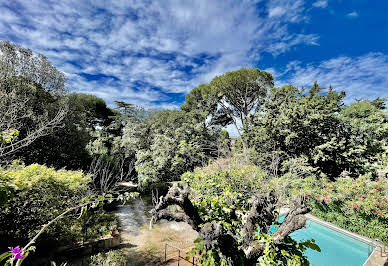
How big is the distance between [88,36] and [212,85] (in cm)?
1503

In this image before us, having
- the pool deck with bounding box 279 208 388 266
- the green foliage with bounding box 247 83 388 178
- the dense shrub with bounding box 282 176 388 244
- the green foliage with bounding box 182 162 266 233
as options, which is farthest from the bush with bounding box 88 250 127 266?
the green foliage with bounding box 247 83 388 178

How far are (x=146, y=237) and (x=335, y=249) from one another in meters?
9.78

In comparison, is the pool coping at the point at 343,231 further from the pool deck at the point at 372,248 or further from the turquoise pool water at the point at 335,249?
the turquoise pool water at the point at 335,249

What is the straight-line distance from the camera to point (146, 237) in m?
8.62

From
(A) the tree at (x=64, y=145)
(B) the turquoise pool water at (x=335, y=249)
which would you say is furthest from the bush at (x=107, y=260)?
(B) the turquoise pool water at (x=335, y=249)

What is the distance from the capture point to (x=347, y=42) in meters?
12.2

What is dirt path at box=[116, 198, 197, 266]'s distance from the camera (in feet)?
22.7

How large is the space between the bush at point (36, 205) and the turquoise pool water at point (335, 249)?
362 inches

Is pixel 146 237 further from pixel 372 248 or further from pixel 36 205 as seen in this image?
pixel 372 248

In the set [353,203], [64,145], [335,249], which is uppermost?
[64,145]

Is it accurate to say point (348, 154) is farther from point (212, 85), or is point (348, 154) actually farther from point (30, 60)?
point (30, 60)

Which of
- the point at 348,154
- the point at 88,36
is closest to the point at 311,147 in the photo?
the point at 348,154

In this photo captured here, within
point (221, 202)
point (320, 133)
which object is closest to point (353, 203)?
point (320, 133)

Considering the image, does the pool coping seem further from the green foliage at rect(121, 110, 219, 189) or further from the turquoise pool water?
the green foliage at rect(121, 110, 219, 189)
